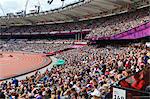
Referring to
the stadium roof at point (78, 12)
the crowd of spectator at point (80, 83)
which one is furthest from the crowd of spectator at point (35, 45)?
the crowd of spectator at point (80, 83)

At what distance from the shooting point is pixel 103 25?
5644 cm

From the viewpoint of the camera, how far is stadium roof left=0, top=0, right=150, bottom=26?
51.5m

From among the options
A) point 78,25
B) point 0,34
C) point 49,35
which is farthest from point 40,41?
point 0,34

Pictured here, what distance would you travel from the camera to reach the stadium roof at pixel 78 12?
5153 centimetres

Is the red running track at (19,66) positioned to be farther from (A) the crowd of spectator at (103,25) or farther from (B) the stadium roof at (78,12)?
(B) the stadium roof at (78,12)

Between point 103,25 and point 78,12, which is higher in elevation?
point 78,12

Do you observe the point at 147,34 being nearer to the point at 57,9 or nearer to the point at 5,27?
the point at 57,9

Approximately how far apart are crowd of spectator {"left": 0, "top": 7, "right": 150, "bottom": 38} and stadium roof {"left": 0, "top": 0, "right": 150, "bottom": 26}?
3.33 ft

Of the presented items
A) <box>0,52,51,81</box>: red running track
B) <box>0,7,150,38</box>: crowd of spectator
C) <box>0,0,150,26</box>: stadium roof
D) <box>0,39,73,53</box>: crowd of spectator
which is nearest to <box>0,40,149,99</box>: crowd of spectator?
<box>0,52,51,81</box>: red running track

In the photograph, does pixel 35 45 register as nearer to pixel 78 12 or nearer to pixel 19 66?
pixel 78 12

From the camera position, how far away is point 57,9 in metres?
70.7

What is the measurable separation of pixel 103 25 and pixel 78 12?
1115cm

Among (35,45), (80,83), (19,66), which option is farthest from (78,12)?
(80,83)

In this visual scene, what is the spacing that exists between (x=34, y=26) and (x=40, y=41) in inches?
424
